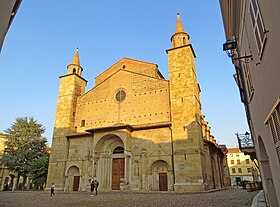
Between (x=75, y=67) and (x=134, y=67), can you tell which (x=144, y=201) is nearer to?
(x=134, y=67)

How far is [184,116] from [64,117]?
14.6 metres

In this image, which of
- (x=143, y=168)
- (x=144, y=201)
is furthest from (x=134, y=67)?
(x=144, y=201)

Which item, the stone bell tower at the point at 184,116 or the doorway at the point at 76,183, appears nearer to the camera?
the stone bell tower at the point at 184,116

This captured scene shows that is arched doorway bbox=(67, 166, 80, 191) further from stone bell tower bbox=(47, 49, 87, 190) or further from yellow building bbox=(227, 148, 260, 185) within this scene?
yellow building bbox=(227, 148, 260, 185)

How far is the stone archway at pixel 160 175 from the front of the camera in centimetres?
1983

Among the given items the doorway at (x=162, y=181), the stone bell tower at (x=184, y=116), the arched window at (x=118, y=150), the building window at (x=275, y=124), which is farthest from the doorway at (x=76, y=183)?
the building window at (x=275, y=124)

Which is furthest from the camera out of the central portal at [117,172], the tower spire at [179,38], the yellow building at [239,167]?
the yellow building at [239,167]

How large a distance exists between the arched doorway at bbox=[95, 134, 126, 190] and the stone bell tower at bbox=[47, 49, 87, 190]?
15.4ft

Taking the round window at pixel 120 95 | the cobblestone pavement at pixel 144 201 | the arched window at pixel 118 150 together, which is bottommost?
the cobblestone pavement at pixel 144 201

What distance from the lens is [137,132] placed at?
22188 mm

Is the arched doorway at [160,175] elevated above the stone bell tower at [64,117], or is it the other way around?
the stone bell tower at [64,117]

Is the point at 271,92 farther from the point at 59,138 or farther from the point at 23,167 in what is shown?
the point at 23,167

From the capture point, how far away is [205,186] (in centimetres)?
1834

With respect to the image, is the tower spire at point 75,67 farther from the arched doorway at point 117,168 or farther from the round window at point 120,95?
the arched doorway at point 117,168
